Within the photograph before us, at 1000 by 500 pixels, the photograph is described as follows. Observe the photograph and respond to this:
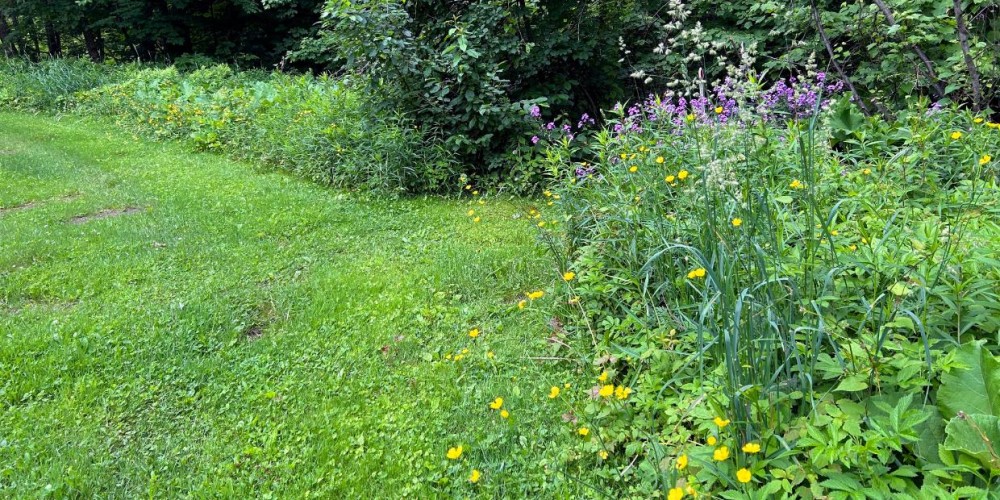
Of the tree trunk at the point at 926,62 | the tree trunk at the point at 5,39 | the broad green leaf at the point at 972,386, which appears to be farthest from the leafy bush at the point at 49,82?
the broad green leaf at the point at 972,386

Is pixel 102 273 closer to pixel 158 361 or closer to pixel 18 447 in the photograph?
pixel 158 361

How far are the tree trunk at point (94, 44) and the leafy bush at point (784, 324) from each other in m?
20.7

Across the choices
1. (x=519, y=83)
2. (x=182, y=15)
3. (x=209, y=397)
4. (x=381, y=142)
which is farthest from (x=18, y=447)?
(x=182, y=15)

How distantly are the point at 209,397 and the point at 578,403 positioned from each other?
66.7 inches

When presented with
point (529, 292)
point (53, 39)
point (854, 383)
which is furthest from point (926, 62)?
point (53, 39)

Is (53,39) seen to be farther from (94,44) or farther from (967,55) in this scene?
(967,55)

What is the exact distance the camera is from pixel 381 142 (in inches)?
232

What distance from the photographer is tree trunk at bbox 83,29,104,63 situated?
719 inches

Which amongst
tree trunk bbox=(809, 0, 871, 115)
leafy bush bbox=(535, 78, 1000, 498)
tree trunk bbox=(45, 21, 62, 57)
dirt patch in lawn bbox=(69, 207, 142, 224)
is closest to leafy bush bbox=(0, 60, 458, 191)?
dirt patch in lawn bbox=(69, 207, 142, 224)

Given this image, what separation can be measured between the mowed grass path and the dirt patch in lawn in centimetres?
4

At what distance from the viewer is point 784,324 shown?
73.4 inches

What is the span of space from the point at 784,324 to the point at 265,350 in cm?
248

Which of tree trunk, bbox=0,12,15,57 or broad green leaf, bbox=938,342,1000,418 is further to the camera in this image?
tree trunk, bbox=0,12,15,57

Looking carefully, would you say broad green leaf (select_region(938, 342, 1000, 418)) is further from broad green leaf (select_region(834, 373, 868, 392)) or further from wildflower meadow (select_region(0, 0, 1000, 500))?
broad green leaf (select_region(834, 373, 868, 392))
